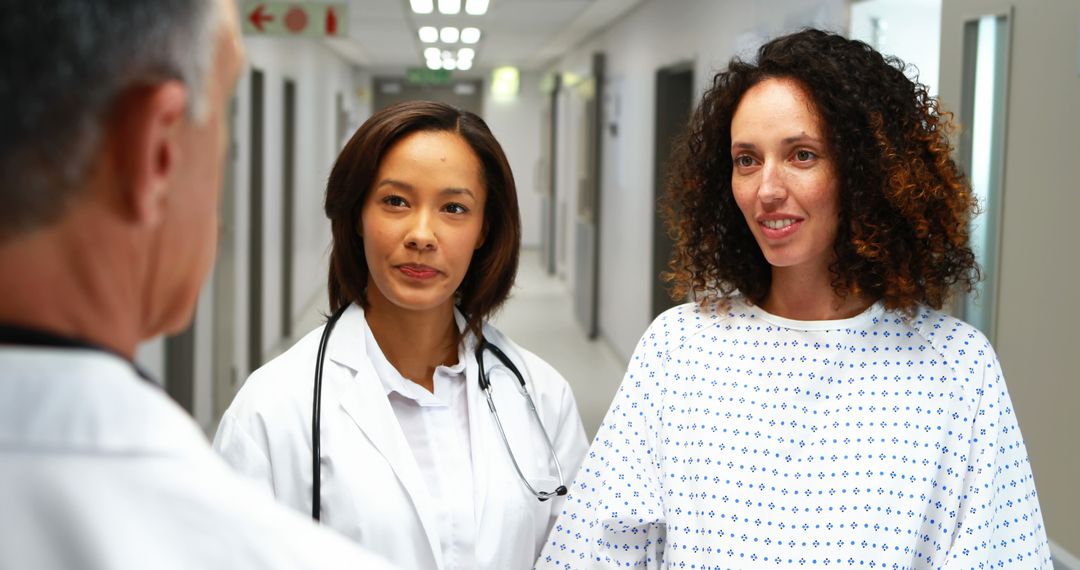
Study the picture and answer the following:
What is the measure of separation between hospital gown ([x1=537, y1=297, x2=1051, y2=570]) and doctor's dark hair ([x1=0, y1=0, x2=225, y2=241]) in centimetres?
117

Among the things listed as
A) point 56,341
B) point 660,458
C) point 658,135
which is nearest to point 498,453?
point 660,458

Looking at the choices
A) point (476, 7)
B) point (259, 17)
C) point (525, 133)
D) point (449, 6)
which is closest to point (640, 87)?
point (476, 7)

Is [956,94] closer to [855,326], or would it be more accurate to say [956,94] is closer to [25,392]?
[855,326]

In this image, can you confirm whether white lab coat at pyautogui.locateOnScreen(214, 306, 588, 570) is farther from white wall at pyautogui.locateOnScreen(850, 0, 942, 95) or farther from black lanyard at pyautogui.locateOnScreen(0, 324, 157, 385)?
white wall at pyautogui.locateOnScreen(850, 0, 942, 95)

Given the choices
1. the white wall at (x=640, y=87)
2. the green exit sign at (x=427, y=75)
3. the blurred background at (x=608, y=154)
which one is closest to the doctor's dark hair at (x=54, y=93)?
the blurred background at (x=608, y=154)

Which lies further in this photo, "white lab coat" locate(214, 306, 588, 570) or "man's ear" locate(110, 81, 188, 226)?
"white lab coat" locate(214, 306, 588, 570)

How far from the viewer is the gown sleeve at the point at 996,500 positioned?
1424 mm

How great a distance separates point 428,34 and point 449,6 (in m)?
2.53

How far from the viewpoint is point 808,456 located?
1530 mm

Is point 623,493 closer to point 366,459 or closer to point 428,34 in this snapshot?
point 366,459

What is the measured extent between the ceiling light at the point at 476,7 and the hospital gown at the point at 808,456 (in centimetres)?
595

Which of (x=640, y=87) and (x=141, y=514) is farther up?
(x=640, y=87)

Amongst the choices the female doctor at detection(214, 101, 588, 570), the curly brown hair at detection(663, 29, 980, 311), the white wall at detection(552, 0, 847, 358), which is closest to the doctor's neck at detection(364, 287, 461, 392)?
the female doctor at detection(214, 101, 588, 570)

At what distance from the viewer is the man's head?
0.51 m
